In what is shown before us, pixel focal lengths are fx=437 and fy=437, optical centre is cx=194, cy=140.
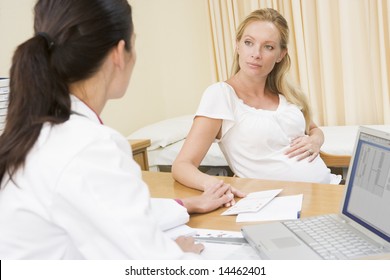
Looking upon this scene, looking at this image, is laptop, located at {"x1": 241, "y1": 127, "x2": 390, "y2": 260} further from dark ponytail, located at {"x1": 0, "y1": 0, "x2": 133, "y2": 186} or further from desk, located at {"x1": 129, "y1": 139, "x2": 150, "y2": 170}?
desk, located at {"x1": 129, "y1": 139, "x2": 150, "y2": 170}

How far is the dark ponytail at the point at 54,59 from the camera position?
2.65 ft

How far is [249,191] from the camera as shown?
1469mm

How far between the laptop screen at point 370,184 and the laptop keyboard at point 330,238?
0.12 ft

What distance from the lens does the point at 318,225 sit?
1.09m

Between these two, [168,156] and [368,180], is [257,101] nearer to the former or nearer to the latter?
[368,180]

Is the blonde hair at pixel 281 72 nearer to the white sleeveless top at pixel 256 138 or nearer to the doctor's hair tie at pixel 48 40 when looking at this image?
the white sleeveless top at pixel 256 138

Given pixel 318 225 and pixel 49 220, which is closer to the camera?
pixel 49 220

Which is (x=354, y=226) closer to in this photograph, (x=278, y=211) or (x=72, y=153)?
(x=278, y=211)

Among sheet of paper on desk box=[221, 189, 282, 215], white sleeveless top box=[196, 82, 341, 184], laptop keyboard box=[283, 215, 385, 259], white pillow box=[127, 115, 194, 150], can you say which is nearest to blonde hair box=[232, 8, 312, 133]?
white sleeveless top box=[196, 82, 341, 184]

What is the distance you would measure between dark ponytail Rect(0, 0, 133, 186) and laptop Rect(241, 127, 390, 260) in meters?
0.55

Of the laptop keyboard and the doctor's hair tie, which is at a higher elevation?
the doctor's hair tie

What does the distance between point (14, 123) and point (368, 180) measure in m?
0.76

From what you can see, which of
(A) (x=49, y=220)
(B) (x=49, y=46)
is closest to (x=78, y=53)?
(B) (x=49, y=46)

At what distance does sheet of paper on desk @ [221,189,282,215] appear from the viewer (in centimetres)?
127
